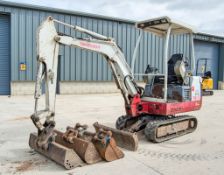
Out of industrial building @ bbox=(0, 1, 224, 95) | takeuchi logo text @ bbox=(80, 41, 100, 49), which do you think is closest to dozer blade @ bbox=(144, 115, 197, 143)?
takeuchi logo text @ bbox=(80, 41, 100, 49)

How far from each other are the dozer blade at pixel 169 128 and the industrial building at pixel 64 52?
35.4 ft

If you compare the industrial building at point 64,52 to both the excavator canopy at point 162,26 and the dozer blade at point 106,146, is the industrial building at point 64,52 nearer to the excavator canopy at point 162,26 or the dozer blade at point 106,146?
the excavator canopy at point 162,26

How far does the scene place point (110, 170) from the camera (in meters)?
4.51

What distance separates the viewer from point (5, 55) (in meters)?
16.0

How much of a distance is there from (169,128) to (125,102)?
122cm

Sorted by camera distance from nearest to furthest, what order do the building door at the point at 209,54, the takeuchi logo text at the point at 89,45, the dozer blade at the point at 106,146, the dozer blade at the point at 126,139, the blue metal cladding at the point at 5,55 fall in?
1. the dozer blade at the point at 106,146
2. the takeuchi logo text at the point at 89,45
3. the dozer blade at the point at 126,139
4. the blue metal cladding at the point at 5,55
5. the building door at the point at 209,54

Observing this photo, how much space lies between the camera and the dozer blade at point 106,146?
190 inches

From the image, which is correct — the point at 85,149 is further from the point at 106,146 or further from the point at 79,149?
the point at 106,146

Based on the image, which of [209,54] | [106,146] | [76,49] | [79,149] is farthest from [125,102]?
[209,54]

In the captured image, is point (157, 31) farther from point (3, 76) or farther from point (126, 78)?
point (3, 76)

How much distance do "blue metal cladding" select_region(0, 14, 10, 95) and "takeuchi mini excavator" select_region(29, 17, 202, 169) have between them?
1108 centimetres

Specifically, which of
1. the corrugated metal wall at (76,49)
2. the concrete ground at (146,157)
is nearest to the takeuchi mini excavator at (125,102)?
the concrete ground at (146,157)

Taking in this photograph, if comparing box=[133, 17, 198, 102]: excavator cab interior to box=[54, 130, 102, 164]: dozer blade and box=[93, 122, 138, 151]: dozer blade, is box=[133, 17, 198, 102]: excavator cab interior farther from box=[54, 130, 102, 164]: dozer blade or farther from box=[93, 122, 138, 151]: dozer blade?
box=[54, 130, 102, 164]: dozer blade

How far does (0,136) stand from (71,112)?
3.92 m
